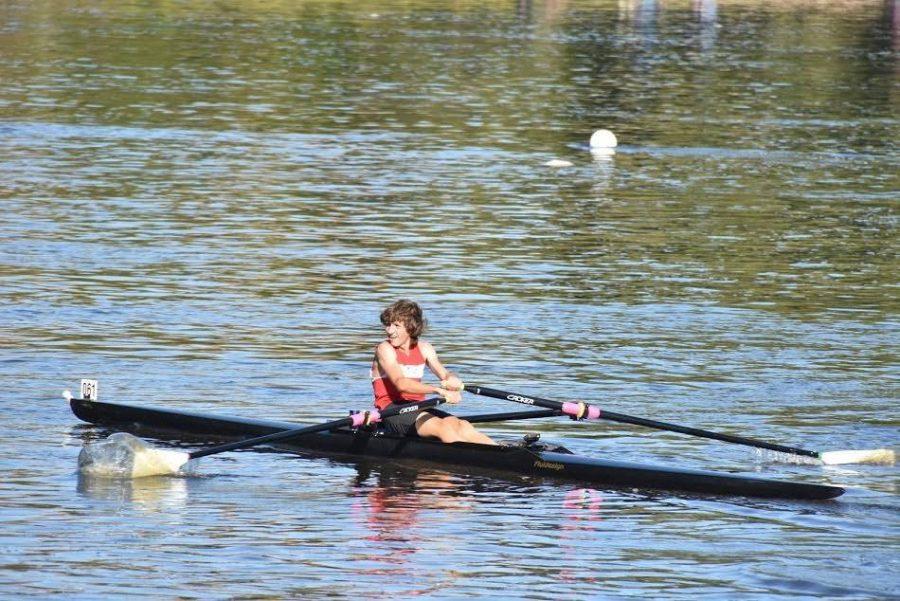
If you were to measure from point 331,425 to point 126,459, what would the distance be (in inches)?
64.3

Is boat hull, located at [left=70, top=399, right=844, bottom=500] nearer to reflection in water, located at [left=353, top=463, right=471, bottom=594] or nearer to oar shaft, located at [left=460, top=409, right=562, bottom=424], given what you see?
reflection in water, located at [left=353, top=463, right=471, bottom=594]

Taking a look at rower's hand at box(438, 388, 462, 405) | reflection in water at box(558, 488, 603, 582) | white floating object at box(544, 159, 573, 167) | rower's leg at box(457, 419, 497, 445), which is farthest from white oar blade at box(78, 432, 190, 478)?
white floating object at box(544, 159, 573, 167)

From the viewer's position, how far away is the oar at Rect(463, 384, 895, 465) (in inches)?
584

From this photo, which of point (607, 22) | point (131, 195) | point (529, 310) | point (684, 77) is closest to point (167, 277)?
point (529, 310)

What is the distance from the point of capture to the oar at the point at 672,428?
48.7ft

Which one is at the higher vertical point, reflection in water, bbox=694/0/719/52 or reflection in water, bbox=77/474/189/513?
reflection in water, bbox=77/474/189/513

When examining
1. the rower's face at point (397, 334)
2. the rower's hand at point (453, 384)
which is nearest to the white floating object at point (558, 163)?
the rower's face at point (397, 334)

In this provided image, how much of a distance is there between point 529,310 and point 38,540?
34.0ft

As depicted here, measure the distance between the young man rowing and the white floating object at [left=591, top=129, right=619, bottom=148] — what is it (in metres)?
23.3

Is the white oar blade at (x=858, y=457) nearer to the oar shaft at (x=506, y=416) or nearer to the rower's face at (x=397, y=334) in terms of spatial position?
the oar shaft at (x=506, y=416)

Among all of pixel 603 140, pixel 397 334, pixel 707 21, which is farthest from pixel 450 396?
pixel 707 21

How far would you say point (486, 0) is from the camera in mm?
91875

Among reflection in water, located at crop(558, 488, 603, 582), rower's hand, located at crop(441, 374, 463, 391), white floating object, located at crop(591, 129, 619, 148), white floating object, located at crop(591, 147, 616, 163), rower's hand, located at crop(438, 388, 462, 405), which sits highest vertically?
rower's hand, located at crop(441, 374, 463, 391)

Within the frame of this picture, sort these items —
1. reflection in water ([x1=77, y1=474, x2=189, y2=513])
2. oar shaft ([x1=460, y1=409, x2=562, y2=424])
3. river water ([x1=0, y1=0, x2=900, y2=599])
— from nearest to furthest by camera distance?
river water ([x1=0, y1=0, x2=900, y2=599]), reflection in water ([x1=77, y1=474, x2=189, y2=513]), oar shaft ([x1=460, y1=409, x2=562, y2=424])
